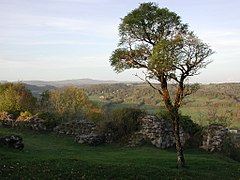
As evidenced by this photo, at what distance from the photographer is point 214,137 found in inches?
1877

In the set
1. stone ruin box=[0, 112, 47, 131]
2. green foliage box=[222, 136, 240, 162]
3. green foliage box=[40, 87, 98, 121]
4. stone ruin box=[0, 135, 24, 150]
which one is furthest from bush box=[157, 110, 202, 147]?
green foliage box=[40, 87, 98, 121]

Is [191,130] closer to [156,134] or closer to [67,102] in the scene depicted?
[156,134]

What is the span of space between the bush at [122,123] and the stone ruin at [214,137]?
10.0 metres

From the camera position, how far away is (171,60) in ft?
93.3

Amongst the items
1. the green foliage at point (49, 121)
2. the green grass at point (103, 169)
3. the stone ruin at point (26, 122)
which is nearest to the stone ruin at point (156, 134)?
the green grass at point (103, 169)

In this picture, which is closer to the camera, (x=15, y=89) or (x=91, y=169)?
(x=91, y=169)

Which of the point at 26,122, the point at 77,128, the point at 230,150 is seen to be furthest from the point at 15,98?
the point at 230,150

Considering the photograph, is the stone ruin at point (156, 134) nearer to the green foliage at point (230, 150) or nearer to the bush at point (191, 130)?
the bush at point (191, 130)

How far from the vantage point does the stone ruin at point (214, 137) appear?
46656 millimetres

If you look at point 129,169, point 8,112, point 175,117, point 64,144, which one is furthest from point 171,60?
point 8,112

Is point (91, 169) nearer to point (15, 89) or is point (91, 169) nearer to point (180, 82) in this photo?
point (180, 82)

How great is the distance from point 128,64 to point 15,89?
56228mm

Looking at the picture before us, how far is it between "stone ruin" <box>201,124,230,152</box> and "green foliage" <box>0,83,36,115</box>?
40.2 metres

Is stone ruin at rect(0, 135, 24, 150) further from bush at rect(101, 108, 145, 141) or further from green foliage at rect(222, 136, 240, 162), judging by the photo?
green foliage at rect(222, 136, 240, 162)
